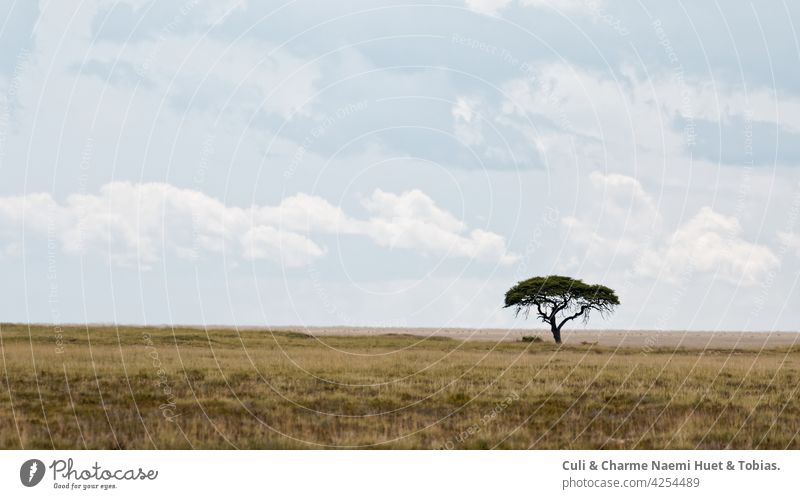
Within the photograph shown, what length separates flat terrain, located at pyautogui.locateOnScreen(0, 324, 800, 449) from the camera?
20.9 m

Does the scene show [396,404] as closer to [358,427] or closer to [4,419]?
[358,427]

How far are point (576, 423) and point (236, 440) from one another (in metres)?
9.52

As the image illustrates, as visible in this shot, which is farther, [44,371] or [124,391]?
[44,371]

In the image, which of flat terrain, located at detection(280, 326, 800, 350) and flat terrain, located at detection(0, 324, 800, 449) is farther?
flat terrain, located at detection(280, 326, 800, 350)

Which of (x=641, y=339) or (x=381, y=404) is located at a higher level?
(x=641, y=339)

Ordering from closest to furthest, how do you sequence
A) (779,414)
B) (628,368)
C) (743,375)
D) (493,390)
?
(779,414)
(493,390)
(743,375)
(628,368)

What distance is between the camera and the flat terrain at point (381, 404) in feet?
68.4

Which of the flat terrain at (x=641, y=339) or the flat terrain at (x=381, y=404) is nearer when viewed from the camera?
the flat terrain at (x=381, y=404)

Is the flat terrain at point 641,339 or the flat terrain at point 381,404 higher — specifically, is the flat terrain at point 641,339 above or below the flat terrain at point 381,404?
above

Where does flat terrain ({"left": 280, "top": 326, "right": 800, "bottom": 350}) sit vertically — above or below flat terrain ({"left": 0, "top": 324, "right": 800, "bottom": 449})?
above

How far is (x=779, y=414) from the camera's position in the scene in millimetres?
25094

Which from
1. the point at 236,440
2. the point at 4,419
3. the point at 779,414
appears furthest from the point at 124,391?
the point at 779,414

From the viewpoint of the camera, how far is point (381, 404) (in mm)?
26172
